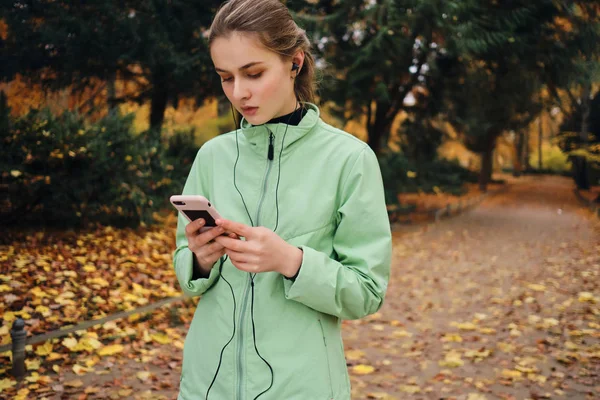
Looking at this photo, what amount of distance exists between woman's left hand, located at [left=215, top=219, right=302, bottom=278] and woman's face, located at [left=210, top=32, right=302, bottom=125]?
42 centimetres

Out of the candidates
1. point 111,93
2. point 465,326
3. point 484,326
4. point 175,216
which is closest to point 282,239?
point 465,326

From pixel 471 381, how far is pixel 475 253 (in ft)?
23.7

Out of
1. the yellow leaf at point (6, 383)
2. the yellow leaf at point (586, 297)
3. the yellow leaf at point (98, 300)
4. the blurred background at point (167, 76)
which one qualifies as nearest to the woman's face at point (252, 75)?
the yellow leaf at point (6, 383)

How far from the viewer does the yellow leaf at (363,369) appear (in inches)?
199

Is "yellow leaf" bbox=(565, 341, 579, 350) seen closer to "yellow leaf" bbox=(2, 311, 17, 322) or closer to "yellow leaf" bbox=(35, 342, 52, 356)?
"yellow leaf" bbox=(35, 342, 52, 356)

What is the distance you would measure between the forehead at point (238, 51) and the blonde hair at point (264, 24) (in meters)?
0.02

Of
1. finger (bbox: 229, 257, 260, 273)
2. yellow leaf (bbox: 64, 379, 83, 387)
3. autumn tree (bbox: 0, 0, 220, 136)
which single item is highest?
autumn tree (bbox: 0, 0, 220, 136)

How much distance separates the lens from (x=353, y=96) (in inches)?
501

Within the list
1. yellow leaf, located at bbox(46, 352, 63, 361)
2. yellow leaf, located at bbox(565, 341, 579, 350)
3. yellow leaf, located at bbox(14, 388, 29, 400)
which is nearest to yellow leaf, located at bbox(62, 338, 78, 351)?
yellow leaf, located at bbox(46, 352, 63, 361)

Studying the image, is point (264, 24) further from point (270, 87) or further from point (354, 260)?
point (354, 260)

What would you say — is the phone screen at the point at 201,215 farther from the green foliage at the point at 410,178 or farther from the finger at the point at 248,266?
the green foliage at the point at 410,178

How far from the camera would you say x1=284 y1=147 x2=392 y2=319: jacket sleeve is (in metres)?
1.48

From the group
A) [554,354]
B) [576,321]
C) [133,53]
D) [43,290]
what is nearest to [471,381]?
[554,354]

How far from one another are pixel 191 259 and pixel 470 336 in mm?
5262
